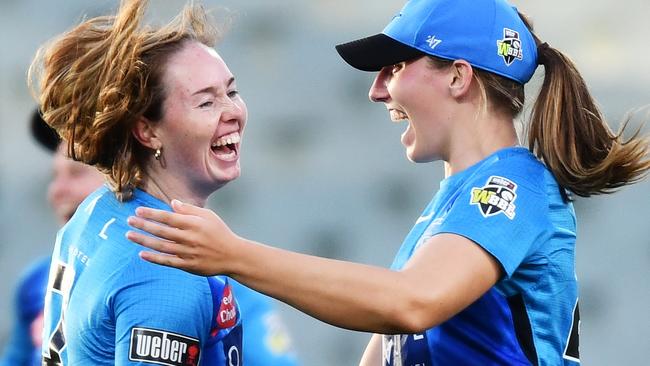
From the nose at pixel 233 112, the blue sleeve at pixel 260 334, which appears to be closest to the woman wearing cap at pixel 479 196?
the nose at pixel 233 112

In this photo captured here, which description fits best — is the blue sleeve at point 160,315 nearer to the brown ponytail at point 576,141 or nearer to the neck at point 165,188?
the neck at point 165,188

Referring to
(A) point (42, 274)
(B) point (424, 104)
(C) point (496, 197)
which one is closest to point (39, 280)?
(A) point (42, 274)

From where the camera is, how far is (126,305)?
9.51 ft

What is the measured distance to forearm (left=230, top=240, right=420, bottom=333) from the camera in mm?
2479

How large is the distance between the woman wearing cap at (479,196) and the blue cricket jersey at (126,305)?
0.46m

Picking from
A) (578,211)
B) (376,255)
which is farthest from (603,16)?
(376,255)

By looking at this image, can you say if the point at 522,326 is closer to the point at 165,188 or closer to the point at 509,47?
the point at 509,47

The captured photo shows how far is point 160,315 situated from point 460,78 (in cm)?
94

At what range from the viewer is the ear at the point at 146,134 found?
127 inches

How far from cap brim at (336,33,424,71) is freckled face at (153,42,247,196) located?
0.35 metres

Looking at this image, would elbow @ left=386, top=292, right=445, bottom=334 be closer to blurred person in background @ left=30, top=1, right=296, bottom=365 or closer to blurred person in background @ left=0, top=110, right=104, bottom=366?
blurred person in background @ left=30, top=1, right=296, bottom=365

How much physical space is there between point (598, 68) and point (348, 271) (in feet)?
24.3

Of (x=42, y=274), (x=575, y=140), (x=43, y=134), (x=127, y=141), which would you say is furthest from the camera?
(x=43, y=134)

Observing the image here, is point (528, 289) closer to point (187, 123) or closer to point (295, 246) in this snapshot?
point (187, 123)
